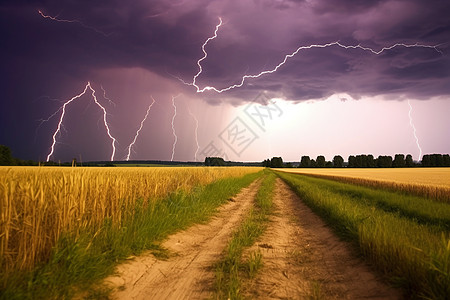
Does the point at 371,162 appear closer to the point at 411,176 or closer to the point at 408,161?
the point at 408,161

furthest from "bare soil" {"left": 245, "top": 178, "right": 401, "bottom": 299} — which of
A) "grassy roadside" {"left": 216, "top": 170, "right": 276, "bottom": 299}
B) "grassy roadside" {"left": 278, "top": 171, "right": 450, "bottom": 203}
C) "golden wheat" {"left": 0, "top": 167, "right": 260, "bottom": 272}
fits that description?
"grassy roadside" {"left": 278, "top": 171, "right": 450, "bottom": 203}

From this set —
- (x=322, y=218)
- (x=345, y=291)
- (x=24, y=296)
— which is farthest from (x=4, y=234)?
(x=322, y=218)

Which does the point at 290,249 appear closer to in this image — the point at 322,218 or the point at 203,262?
the point at 203,262

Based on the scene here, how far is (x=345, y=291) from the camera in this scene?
3.66m

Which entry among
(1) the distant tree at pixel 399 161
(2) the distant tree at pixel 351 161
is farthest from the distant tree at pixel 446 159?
(2) the distant tree at pixel 351 161

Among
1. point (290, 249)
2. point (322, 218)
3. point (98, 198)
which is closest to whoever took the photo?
point (98, 198)

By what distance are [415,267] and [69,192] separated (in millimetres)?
5364

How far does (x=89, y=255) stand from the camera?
3910mm

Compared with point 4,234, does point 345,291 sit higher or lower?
lower

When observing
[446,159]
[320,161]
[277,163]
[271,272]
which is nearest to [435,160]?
[446,159]

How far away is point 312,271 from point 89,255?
369 cm

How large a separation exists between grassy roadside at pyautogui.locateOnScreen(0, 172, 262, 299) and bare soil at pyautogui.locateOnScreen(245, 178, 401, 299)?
225 centimetres

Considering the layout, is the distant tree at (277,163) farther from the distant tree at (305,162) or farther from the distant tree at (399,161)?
the distant tree at (399,161)

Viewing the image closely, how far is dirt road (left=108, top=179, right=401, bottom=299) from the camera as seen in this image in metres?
3.53
